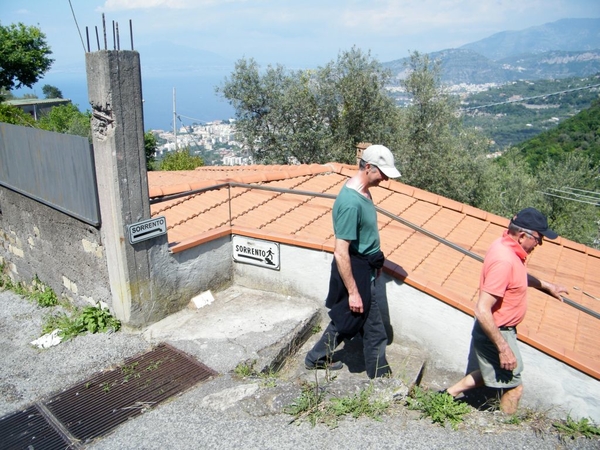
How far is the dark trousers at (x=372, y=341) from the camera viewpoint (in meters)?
3.87

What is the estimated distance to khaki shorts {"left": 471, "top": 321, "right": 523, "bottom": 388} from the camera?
3434 millimetres

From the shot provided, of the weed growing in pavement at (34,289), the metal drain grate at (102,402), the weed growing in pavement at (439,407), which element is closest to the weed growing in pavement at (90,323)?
the metal drain grate at (102,402)

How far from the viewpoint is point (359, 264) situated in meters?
3.64

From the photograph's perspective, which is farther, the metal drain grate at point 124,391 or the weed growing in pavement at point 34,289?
the weed growing in pavement at point 34,289

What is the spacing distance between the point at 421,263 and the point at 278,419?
2793 millimetres

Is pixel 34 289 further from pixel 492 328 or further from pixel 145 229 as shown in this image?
pixel 492 328

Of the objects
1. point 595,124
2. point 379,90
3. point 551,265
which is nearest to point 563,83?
point 595,124

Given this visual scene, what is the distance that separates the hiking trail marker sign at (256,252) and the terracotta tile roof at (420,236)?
98mm

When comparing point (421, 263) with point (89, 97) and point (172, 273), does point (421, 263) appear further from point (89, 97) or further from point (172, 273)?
point (89, 97)

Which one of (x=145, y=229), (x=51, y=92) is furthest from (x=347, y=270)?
(x=51, y=92)

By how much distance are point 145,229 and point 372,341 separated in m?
2.30

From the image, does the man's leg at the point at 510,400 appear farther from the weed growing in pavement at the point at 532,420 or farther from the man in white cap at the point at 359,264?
the man in white cap at the point at 359,264

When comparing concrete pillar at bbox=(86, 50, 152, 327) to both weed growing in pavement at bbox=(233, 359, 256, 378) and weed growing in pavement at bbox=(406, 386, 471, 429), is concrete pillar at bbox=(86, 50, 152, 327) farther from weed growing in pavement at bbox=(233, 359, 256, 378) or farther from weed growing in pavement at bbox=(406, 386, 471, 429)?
weed growing in pavement at bbox=(406, 386, 471, 429)

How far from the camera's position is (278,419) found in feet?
10.8
